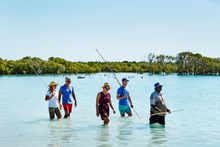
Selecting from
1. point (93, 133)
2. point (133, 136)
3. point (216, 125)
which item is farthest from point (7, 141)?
point (216, 125)

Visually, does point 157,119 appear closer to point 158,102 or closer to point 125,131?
point 158,102

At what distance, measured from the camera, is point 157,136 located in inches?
538

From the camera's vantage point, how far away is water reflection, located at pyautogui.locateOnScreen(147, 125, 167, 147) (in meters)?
12.5

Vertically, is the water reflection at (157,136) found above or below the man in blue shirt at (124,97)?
below

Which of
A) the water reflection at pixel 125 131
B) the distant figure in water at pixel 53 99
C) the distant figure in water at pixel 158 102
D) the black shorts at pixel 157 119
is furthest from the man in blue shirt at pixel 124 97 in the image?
the distant figure in water at pixel 53 99

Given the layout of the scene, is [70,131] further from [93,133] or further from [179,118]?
[179,118]

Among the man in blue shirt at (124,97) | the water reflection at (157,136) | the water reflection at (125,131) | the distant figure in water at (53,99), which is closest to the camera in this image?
the water reflection at (157,136)

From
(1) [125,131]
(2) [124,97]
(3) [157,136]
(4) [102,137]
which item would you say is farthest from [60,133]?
(2) [124,97]

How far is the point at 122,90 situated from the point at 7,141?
19.7 feet

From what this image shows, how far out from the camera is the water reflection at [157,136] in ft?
41.0

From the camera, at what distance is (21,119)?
1880 cm

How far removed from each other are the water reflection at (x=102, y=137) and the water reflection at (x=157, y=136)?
4.49 feet

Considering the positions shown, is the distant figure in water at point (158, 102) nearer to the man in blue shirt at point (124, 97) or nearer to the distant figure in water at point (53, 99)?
the man in blue shirt at point (124, 97)

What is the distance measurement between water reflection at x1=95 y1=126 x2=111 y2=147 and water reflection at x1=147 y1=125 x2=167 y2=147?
1368 mm
